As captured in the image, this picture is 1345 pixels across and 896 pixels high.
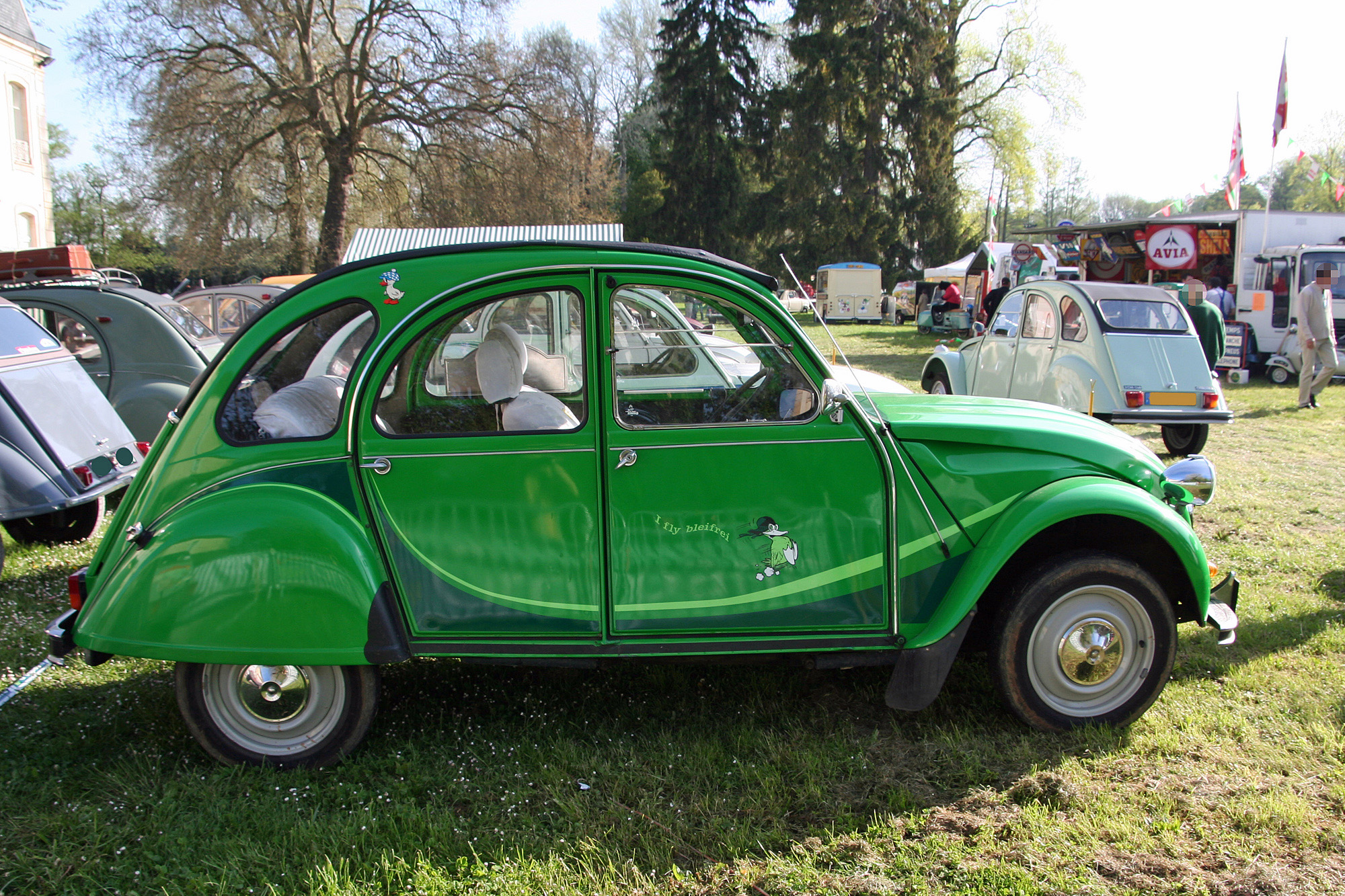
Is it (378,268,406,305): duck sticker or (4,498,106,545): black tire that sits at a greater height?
(378,268,406,305): duck sticker

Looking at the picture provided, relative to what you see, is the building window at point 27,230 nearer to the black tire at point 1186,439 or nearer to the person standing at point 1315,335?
the black tire at point 1186,439

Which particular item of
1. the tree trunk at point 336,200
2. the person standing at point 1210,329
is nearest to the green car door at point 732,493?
the person standing at point 1210,329

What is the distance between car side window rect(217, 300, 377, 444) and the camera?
3361 mm

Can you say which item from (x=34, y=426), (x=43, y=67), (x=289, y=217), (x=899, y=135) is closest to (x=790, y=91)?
(x=899, y=135)

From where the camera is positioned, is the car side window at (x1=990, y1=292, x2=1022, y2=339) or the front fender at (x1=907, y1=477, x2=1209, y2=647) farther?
the car side window at (x1=990, y1=292, x2=1022, y2=339)

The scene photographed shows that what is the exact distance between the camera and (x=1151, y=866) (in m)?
2.95

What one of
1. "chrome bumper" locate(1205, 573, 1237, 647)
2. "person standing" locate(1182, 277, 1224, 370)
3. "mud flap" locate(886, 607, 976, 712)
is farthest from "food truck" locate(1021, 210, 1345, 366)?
"mud flap" locate(886, 607, 976, 712)

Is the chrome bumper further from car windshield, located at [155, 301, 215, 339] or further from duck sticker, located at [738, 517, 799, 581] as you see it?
car windshield, located at [155, 301, 215, 339]

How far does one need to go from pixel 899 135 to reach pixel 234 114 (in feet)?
105

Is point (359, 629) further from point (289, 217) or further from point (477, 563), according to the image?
point (289, 217)

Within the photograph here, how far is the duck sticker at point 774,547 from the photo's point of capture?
11.0 feet

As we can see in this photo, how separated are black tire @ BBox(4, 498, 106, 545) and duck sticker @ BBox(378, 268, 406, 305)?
14.5 feet

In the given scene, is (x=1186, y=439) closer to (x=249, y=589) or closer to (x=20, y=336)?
(x=249, y=589)

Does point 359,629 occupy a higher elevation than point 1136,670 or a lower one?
higher
